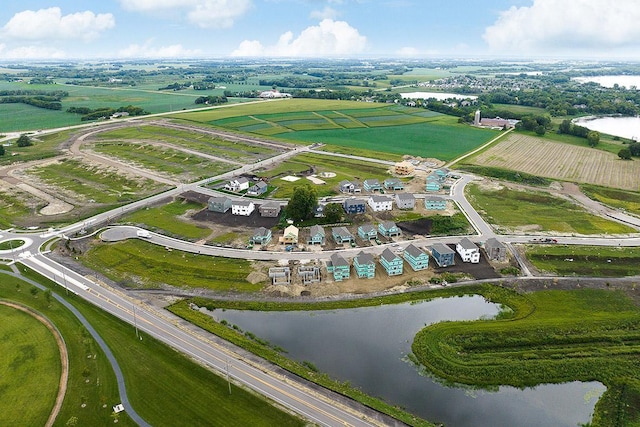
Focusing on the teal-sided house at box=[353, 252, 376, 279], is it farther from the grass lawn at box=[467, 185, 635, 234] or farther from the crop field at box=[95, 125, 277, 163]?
the crop field at box=[95, 125, 277, 163]

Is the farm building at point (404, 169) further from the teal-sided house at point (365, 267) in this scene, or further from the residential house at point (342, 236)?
the teal-sided house at point (365, 267)

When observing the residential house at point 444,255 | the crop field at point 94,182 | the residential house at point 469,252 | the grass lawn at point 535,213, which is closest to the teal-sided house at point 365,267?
the residential house at point 444,255

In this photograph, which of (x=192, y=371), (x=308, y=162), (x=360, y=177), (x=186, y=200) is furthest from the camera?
(x=308, y=162)

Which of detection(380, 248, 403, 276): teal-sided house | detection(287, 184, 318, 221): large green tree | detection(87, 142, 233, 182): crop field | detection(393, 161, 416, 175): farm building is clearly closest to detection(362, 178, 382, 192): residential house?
detection(393, 161, 416, 175): farm building

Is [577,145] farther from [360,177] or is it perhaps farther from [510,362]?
[510,362]

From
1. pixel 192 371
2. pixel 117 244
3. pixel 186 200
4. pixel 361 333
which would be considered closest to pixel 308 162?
pixel 186 200
